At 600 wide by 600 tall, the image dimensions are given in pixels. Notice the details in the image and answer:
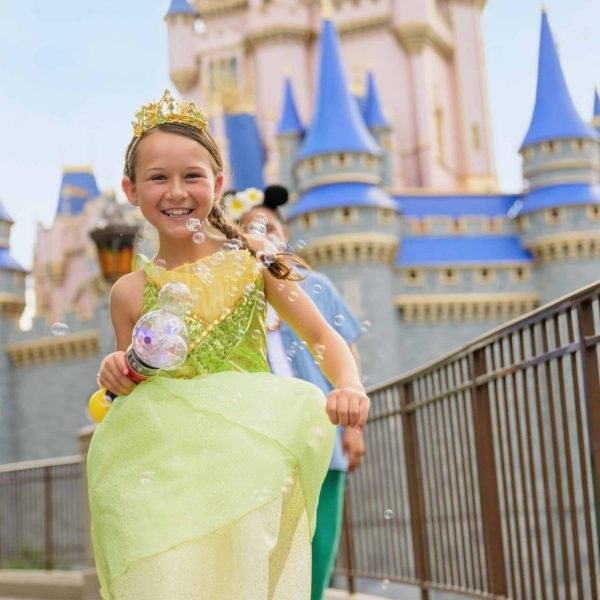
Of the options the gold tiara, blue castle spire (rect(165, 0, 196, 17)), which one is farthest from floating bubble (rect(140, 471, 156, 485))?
blue castle spire (rect(165, 0, 196, 17))

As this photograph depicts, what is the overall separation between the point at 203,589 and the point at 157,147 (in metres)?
0.85

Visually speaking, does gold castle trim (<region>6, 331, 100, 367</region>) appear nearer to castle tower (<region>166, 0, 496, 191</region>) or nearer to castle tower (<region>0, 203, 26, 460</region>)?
castle tower (<region>0, 203, 26, 460</region>)

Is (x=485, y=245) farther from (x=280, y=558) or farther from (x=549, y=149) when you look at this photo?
(x=280, y=558)

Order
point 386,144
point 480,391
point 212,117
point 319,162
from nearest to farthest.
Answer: point 480,391 → point 319,162 → point 386,144 → point 212,117

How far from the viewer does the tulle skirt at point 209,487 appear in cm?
168

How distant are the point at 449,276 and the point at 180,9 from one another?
1728cm

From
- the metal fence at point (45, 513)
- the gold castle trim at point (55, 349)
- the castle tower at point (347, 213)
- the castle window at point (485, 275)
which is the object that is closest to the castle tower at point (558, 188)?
the castle window at point (485, 275)

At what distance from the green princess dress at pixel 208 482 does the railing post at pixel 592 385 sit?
37.8 inches

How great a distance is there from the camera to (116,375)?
1.87 metres

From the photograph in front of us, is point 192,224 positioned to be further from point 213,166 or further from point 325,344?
point 325,344

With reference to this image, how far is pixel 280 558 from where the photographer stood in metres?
1.84

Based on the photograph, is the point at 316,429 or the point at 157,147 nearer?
the point at 316,429

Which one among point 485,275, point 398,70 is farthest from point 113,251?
point 398,70

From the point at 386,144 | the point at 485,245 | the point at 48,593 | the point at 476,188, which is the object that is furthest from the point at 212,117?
the point at 48,593
